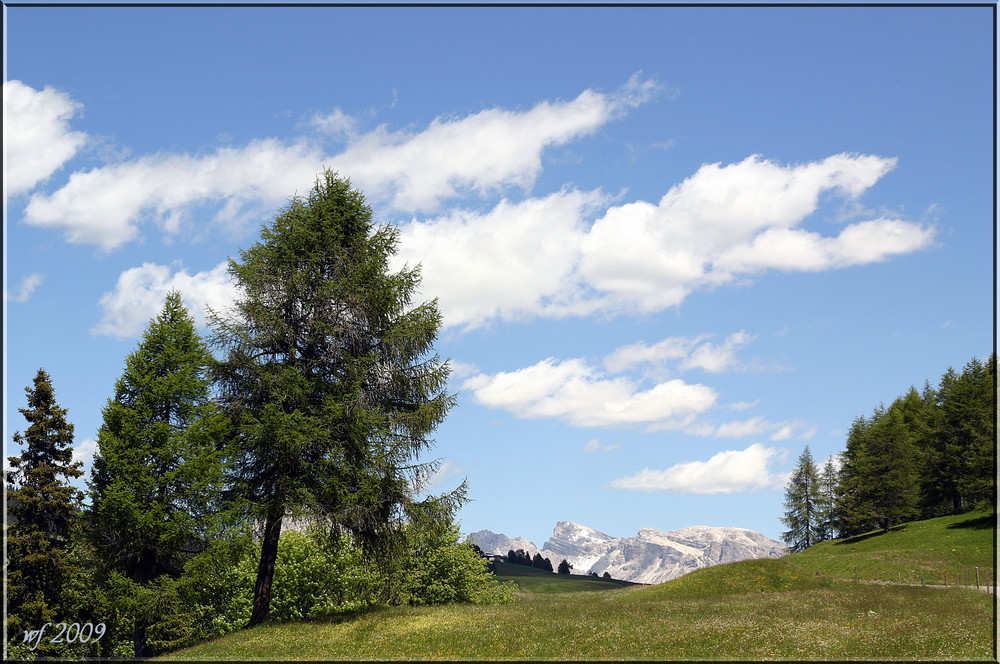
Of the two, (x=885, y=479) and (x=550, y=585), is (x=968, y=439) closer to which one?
(x=885, y=479)

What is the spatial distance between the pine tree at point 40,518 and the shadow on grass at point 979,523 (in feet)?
234

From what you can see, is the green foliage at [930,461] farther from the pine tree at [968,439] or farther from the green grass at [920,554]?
the green grass at [920,554]

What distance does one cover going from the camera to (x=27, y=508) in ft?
115

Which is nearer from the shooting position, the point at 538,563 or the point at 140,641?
the point at 140,641

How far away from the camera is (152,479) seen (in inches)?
1104

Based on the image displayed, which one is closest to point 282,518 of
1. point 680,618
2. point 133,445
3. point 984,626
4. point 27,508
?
point 133,445

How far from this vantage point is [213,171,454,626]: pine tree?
2630cm

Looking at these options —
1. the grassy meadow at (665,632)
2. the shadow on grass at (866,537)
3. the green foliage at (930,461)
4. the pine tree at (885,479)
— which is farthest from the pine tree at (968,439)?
the grassy meadow at (665,632)

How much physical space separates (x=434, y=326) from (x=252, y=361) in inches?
281

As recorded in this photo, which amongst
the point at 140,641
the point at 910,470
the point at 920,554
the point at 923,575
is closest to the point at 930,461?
the point at 910,470

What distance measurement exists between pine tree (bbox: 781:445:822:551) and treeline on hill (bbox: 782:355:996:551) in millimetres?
130

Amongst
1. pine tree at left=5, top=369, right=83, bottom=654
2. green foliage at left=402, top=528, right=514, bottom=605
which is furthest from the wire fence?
pine tree at left=5, top=369, right=83, bottom=654

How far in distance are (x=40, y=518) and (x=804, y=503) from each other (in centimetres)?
9438

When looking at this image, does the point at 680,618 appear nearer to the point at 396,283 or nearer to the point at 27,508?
the point at 396,283
